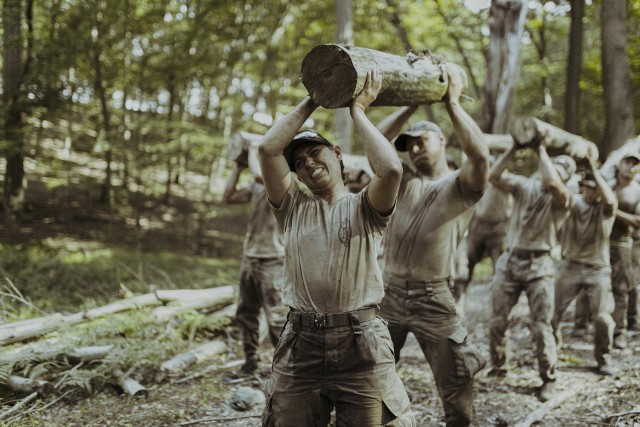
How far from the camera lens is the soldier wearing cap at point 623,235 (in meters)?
7.07

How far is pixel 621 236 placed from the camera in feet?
25.0

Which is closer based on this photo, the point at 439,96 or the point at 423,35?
the point at 439,96

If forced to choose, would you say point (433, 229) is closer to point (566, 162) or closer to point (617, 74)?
point (566, 162)

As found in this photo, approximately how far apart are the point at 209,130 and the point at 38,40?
3964 millimetres

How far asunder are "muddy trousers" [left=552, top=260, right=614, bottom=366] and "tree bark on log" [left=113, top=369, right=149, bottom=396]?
5085mm

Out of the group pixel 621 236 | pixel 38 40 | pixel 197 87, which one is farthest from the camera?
pixel 197 87

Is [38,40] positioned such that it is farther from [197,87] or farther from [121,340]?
[197,87]

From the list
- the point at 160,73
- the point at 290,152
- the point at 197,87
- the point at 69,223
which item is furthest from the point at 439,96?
the point at 197,87

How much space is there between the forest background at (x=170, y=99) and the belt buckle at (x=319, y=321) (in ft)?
12.8

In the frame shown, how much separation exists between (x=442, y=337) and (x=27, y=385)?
12.9ft

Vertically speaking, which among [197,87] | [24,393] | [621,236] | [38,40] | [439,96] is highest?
[197,87]

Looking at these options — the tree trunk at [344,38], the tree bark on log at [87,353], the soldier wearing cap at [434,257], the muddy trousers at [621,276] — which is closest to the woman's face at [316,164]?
the soldier wearing cap at [434,257]

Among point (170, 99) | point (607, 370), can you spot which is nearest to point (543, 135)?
point (607, 370)

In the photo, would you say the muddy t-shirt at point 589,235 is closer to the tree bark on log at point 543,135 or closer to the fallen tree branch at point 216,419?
the tree bark on log at point 543,135
